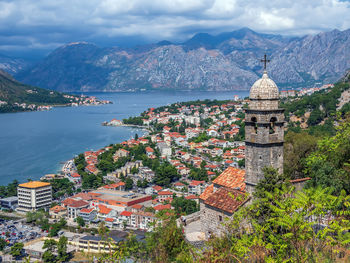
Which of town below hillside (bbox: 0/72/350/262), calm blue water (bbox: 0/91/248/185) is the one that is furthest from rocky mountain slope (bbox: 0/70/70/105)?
town below hillside (bbox: 0/72/350/262)

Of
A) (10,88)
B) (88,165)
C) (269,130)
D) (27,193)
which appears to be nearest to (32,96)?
(10,88)

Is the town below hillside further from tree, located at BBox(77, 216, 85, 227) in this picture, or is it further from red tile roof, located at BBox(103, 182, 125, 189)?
red tile roof, located at BBox(103, 182, 125, 189)

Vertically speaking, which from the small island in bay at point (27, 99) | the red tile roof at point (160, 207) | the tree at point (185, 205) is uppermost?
the small island in bay at point (27, 99)

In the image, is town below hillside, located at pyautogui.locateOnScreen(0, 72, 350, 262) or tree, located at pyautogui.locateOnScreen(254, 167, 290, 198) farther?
town below hillside, located at pyautogui.locateOnScreen(0, 72, 350, 262)

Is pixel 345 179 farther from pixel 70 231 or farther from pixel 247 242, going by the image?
pixel 70 231

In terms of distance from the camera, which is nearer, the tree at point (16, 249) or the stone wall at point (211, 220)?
the stone wall at point (211, 220)

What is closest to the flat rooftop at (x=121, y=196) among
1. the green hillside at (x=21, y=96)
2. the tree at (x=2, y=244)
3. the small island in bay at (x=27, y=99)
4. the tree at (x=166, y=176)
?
the tree at (x=166, y=176)

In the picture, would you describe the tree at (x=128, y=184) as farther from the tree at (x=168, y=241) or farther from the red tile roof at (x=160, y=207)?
the tree at (x=168, y=241)
